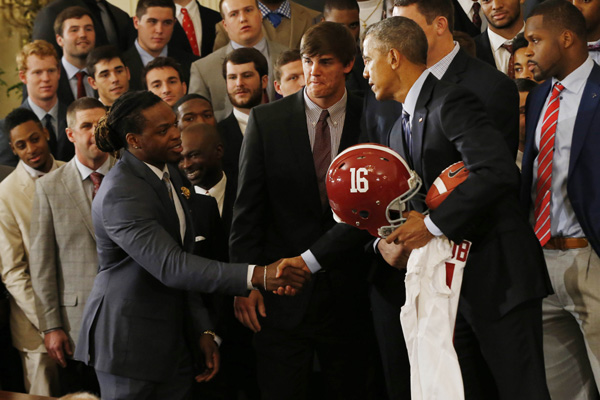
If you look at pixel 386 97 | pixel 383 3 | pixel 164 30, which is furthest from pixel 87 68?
pixel 386 97

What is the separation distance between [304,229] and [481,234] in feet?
3.50

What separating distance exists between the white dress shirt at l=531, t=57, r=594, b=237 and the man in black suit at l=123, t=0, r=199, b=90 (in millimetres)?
3312

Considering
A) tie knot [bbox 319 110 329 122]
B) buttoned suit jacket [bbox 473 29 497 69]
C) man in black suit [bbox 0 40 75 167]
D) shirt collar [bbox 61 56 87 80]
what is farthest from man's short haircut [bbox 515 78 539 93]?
shirt collar [bbox 61 56 87 80]

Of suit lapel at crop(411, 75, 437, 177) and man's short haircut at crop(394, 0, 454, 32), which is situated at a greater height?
man's short haircut at crop(394, 0, 454, 32)

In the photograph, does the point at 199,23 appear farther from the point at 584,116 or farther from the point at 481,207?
the point at 481,207

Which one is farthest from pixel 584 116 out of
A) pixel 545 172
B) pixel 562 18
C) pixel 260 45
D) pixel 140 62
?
pixel 140 62

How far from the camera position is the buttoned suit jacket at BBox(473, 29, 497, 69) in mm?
5523

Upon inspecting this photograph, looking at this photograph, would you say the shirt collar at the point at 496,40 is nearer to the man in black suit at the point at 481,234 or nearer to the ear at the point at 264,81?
the ear at the point at 264,81

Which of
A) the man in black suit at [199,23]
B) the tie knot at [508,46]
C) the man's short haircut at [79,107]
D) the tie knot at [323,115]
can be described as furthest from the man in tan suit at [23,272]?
the tie knot at [508,46]

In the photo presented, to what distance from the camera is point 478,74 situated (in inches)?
143

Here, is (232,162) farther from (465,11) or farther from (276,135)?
(465,11)

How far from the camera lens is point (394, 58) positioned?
3.22 meters

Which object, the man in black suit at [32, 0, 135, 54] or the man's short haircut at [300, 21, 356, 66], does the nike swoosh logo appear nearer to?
the man's short haircut at [300, 21, 356, 66]

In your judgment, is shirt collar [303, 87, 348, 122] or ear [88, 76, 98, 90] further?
ear [88, 76, 98, 90]
